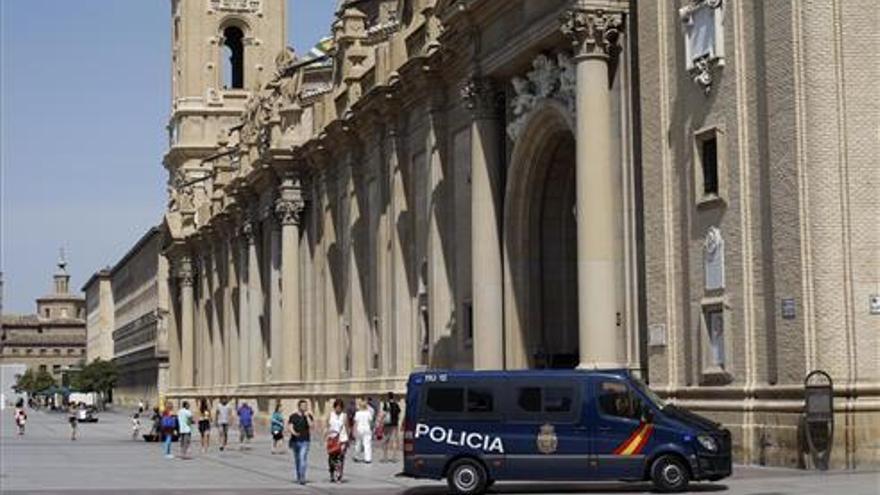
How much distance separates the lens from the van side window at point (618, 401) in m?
25.0

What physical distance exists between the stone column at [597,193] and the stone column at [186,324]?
64.1 meters

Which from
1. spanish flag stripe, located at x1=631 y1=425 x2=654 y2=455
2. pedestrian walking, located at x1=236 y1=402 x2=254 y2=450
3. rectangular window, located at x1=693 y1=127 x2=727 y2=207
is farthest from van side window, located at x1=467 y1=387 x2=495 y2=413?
pedestrian walking, located at x1=236 y1=402 x2=254 y2=450

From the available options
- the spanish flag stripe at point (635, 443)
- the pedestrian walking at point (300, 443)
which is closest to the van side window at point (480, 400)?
the spanish flag stripe at point (635, 443)

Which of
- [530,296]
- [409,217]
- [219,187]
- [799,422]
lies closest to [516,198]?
[530,296]

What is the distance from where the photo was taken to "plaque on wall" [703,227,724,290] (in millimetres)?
29516

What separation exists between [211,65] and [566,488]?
9025 cm

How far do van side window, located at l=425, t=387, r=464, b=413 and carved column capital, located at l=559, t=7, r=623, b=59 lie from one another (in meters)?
10.5

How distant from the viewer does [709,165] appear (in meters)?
30.2

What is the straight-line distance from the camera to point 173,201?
104 m

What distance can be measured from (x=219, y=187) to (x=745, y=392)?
5850cm

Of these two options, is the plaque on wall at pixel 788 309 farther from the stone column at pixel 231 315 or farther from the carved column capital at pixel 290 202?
the stone column at pixel 231 315

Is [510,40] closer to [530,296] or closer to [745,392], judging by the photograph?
[530,296]

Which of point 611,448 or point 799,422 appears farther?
point 799,422

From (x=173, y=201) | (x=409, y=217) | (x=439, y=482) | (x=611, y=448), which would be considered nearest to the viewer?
(x=611, y=448)
